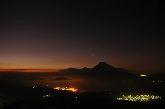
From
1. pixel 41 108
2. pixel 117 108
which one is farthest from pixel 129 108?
pixel 41 108

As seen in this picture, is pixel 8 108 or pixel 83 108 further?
pixel 83 108

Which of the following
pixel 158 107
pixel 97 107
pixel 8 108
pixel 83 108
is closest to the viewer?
pixel 8 108

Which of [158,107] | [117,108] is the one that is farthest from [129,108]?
[158,107]

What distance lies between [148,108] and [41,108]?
54.3m

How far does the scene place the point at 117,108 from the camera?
8900 cm

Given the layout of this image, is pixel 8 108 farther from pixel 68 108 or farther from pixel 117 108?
pixel 117 108

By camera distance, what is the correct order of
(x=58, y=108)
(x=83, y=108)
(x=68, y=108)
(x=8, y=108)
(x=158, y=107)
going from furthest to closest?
1. (x=158, y=107)
2. (x=83, y=108)
3. (x=68, y=108)
4. (x=58, y=108)
5. (x=8, y=108)

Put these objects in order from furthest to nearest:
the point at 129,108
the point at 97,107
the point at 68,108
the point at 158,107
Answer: the point at 158,107 < the point at 129,108 < the point at 97,107 < the point at 68,108

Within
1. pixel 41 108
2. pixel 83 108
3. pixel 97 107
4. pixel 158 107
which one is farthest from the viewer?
pixel 158 107

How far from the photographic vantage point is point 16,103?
21.7 m

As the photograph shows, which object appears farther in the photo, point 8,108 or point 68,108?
point 68,108

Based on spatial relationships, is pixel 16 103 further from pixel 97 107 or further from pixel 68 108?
pixel 97 107

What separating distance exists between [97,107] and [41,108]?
30.9m

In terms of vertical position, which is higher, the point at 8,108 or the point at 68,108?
the point at 8,108
